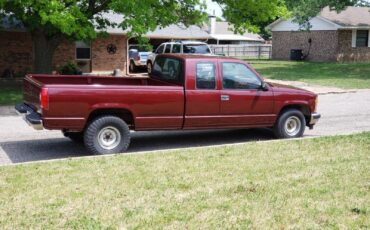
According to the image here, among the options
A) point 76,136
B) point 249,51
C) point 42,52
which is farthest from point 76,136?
point 249,51

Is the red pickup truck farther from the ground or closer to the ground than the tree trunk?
closer to the ground

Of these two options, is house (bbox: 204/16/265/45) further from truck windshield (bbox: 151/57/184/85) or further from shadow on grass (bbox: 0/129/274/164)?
truck windshield (bbox: 151/57/184/85)

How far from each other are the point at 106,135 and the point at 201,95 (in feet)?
6.21

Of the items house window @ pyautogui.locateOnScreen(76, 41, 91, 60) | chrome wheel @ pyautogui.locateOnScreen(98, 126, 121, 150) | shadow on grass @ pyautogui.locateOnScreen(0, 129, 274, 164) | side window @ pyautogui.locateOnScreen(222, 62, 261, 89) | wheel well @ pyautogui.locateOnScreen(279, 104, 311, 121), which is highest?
house window @ pyautogui.locateOnScreen(76, 41, 91, 60)

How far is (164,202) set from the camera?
5727 millimetres

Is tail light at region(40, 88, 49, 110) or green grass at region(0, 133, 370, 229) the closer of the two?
green grass at region(0, 133, 370, 229)

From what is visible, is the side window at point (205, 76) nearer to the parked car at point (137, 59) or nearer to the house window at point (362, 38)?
the parked car at point (137, 59)

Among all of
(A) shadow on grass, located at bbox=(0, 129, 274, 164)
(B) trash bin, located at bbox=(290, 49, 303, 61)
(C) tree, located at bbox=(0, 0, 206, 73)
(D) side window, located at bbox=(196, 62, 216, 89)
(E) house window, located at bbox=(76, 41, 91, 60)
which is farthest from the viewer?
(B) trash bin, located at bbox=(290, 49, 303, 61)

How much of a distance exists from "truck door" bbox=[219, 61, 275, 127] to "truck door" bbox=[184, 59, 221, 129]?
150 mm

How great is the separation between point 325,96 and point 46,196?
1485 centimetres

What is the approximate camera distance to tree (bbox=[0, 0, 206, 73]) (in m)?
14.1

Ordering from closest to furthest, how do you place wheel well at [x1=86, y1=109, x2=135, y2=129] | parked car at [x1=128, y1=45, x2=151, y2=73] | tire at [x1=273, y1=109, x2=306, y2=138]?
1. wheel well at [x1=86, y1=109, x2=135, y2=129]
2. tire at [x1=273, y1=109, x2=306, y2=138]
3. parked car at [x1=128, y1=45, x2=151, y2=73]

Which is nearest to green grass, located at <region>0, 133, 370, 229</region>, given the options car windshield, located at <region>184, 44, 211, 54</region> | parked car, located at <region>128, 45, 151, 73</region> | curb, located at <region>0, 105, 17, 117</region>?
curb, located at <region>0, 105, 17, 117</region>

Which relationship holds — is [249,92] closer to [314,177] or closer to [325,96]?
[314,177]
